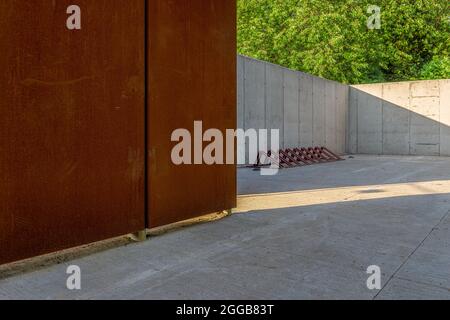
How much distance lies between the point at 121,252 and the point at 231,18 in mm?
4025

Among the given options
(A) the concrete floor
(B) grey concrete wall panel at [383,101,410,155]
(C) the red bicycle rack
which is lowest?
(A) the concrete floor

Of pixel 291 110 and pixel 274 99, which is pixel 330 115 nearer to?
pixel 291 110

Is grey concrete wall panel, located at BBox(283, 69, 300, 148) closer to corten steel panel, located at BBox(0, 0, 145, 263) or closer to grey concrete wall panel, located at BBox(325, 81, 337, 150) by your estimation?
grey concrete wall panel, located at BBox(325, 81, 337, 150)

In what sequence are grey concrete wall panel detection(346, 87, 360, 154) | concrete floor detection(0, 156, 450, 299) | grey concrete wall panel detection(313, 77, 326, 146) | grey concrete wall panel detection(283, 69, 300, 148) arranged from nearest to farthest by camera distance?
1. concrete floor detection(0, 156, 450, 299)
2. grey concrete wall panel detection(283, 69, 300, 148)
3. grey concrete wall panel detection(313, 77, 326, 146)
4. grey concrete wall panel detection(346, 87, 360, 154)

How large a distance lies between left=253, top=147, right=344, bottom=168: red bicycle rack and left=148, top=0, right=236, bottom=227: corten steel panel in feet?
27.9

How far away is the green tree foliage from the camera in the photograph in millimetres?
26578

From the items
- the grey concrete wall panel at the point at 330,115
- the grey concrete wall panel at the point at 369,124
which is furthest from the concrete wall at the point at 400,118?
the grey concrete wall panel at the point at 330,115

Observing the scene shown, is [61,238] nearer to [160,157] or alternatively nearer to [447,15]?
[160,157]

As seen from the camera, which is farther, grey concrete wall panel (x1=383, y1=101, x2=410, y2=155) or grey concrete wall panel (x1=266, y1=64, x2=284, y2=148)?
grey concrete wall panel (x1=383, y1=101, x2=410, y2=155)

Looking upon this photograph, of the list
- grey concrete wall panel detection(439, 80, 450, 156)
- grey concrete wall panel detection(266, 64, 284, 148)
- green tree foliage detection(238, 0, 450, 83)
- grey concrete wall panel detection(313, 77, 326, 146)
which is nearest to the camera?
grey concrete wall panel detection(266, 64, 284, 148)

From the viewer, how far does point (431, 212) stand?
668 centimetres

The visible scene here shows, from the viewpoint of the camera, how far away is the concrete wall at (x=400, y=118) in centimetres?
2136

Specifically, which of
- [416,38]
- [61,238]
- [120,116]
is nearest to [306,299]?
[61,238]

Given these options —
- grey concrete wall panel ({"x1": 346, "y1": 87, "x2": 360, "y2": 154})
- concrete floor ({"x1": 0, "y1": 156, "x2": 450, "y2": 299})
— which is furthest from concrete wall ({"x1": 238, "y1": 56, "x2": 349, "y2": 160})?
concrete floor ({"x1": 0, "y1": 156, "x2": 450, "y2": 299})
